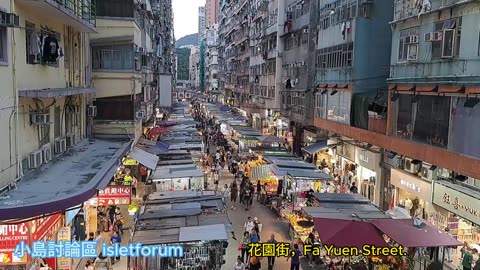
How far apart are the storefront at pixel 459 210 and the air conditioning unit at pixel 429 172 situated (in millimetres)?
458

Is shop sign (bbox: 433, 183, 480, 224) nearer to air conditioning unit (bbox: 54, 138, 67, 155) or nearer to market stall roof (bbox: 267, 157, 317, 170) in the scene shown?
market stall roof (bbox: 267, 157, 317, 170)

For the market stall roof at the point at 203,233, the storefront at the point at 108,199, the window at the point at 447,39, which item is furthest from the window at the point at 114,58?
the window at the point at 447,39

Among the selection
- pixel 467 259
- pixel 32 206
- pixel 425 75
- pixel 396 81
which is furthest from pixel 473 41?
pixel 32 206

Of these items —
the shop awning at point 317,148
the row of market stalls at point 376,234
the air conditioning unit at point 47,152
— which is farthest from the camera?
the shop awning at point 317,148

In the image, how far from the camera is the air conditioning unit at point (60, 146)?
16.8 metres

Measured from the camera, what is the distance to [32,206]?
10055 millimetres

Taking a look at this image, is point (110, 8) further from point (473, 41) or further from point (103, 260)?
point (473, 41)

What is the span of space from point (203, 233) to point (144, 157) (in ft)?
37.9

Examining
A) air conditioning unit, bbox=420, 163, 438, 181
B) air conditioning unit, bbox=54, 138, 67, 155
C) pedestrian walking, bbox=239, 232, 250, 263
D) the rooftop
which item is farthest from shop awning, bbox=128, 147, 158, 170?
air conditioning unit, bbox=420, 163, 438, 181

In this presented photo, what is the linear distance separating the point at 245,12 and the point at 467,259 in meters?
52.3

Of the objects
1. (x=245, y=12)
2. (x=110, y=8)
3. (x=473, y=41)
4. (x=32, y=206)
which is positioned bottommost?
(x=32, y=206)

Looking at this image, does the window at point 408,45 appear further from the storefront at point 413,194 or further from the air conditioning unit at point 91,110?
the air conditioning unit at point 91,110

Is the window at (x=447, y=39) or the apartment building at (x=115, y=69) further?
the apartment building at (x=115, y=69)

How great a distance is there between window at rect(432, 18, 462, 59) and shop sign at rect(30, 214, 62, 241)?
12.9 metres
